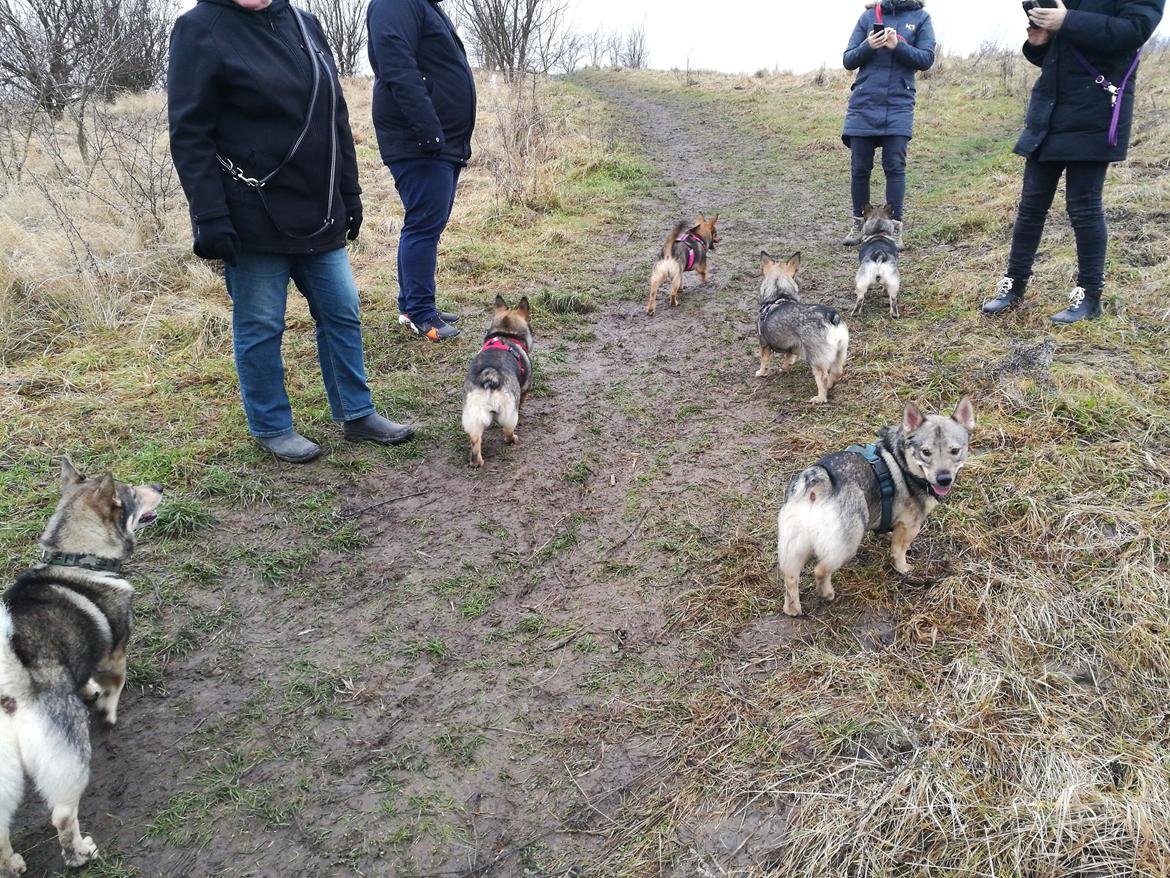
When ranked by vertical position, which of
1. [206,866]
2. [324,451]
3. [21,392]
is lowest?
[206,866]

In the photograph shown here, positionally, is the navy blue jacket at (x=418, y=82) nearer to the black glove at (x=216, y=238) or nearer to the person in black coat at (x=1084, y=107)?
the black glove at (x=216, y=238)

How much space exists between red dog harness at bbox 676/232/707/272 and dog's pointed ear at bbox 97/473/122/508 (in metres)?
5.15

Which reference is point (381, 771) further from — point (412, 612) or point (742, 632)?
point (742, 632)

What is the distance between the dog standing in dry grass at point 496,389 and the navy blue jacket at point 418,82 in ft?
5.57

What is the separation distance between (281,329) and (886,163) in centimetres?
621

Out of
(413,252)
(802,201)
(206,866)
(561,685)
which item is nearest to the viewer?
(206,866)

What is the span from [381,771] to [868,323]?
507cm

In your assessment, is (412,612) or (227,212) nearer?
(412,612)

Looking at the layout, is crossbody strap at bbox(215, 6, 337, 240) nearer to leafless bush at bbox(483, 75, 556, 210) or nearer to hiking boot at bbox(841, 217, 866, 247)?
hiking boot at bbox(841, 217, 866, 247)

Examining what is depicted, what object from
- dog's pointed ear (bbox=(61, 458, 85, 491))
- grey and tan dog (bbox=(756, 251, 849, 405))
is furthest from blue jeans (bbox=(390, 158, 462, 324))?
dog's pointed ear (bbox=(61, 458, 85, 491))

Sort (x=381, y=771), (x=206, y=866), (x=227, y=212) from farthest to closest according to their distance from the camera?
(x=227, y=212), (x=381, y=771), (x=206, y=866)

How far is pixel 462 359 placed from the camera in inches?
219

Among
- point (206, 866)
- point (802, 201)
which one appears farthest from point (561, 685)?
point (802, 201)

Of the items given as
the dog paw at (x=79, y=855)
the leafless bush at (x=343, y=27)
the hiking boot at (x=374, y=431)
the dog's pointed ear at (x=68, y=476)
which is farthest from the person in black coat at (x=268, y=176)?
the leafless bush at (x=343, y=27)
